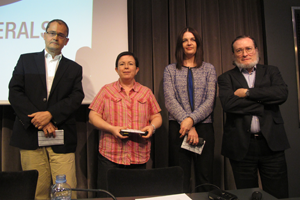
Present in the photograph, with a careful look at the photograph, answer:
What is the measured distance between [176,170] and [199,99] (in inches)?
35.3

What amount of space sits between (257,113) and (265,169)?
462 millimetres

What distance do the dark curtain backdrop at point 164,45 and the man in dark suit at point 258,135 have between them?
0.92 meters

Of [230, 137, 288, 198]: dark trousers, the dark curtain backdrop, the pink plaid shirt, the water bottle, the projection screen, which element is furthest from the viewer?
the dark curtain backdrop

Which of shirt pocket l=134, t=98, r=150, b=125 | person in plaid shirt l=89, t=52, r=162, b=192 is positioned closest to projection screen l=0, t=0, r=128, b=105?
person in plaid shirt l=89, t=52, r=162, b=192

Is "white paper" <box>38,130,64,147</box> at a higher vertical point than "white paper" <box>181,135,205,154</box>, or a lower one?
higher

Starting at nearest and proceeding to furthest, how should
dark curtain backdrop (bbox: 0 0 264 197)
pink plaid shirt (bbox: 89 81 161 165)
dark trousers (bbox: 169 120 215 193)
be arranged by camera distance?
pink plaid shirt (bbox: 89 81 161 165)
dark trousers (bbox: 169 120 215 193)
dark curtain backdrop (bbox: 0 0 264 197)

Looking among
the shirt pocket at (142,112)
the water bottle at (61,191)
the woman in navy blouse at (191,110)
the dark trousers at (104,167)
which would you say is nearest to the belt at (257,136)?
the woman in navy blouse at (191,110)

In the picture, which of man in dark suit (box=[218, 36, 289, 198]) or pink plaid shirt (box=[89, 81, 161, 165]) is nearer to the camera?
man in dark suit (box=[218, 36, 289, 198])

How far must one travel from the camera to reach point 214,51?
9.11 ft

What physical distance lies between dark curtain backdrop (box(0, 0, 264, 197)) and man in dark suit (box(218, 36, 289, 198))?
36.3 inches

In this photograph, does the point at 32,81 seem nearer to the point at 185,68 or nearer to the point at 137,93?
the point at 137,93

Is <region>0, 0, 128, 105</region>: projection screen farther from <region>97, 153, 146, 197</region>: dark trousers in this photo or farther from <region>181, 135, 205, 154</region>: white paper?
<region>181, 135, 205, 154</region>: white paper

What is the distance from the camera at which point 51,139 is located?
184 centimetres

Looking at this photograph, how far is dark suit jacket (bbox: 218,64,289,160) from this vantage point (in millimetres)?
1699
